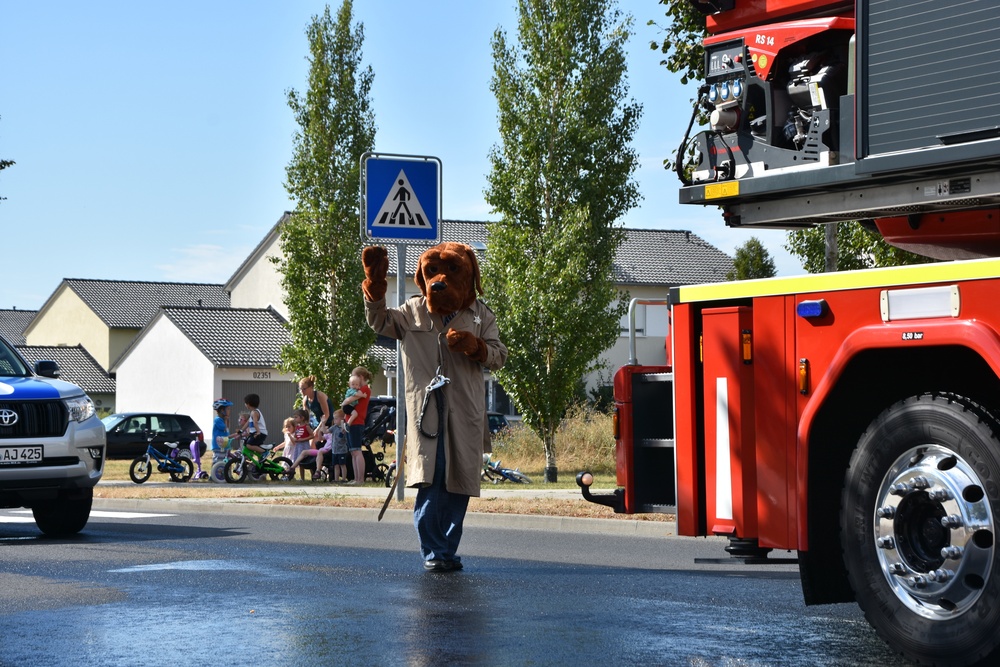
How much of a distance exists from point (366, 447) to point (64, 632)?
55.3 feet

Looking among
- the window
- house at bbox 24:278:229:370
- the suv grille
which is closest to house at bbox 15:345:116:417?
house at bbox 24:278:229:370

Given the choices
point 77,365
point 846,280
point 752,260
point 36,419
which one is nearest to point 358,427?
point 36,419

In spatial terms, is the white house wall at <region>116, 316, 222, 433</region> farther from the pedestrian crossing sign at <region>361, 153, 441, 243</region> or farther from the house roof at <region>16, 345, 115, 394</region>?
the pedestrian crossing sign at <region>361, 153, 441, 243</region>

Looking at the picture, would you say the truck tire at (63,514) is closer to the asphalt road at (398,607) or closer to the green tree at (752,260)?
the asphalt road at (398,607)

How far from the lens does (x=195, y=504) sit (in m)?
17.2

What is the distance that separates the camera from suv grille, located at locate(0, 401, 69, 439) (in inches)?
470

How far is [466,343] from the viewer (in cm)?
912

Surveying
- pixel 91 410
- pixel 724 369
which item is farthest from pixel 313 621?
pixel 91 410

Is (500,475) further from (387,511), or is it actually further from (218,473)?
(387,511)

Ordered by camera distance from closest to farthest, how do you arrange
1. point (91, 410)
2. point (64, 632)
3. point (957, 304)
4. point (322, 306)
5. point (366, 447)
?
point (957, 304) < point (64, 632) < point (91, 410) < point (366, 447) < point (322, 306)

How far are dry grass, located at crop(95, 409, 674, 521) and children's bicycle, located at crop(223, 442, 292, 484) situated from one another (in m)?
0.35

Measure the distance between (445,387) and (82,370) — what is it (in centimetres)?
7367

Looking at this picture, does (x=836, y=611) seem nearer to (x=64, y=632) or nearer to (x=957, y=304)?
(x=957, y=304)

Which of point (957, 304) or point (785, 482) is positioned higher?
point (957, 304)
